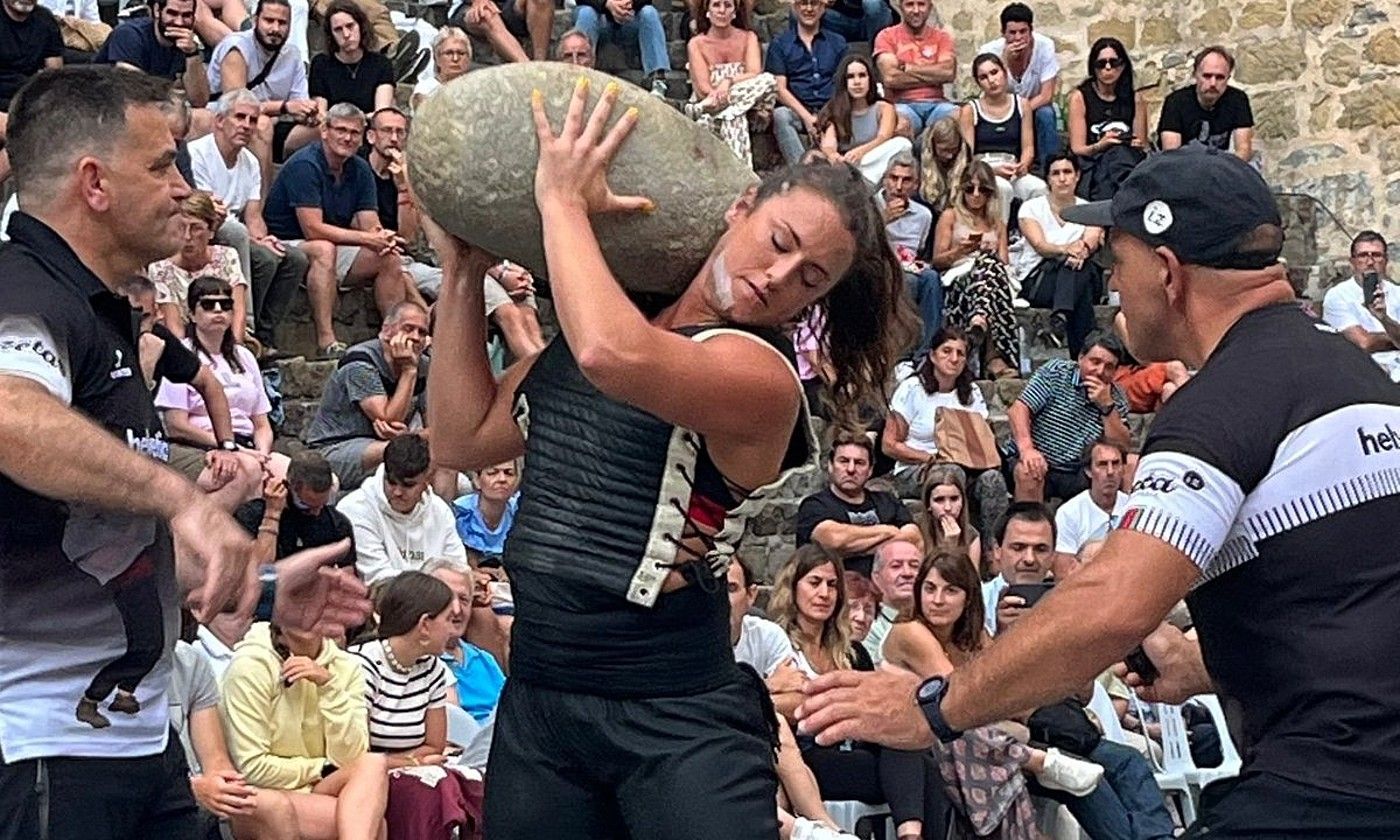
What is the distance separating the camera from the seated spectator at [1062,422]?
1186cm

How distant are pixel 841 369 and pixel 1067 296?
9.35 meters

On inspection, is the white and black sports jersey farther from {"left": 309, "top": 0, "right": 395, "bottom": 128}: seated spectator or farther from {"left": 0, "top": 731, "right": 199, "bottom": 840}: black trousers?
{"left": 309, "top": 0, "right": 395, "bottom": 128}: seated spectator

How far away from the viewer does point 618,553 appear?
13.0ft

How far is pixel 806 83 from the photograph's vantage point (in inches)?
567

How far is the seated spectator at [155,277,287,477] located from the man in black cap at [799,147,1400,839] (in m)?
5.73

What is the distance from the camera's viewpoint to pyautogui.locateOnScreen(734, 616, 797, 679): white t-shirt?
8.03m

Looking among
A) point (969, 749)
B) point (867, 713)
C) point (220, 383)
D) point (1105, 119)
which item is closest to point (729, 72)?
point (1105, 119)

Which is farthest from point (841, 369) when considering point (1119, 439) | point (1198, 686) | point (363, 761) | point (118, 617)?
point (1119, 439)

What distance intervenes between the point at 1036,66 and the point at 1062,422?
4.05m

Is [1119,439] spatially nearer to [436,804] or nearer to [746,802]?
[436,804]

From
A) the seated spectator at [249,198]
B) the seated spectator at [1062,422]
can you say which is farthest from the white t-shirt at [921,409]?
the seated spectator at [249,198]

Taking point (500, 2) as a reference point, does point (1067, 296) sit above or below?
below

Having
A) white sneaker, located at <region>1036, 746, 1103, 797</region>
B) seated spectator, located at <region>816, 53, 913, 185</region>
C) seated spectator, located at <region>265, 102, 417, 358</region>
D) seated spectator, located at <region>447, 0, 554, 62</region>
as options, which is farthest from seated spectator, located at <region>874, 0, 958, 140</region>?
white sneaker, located at <region>1036, 746, 1103, 797</region>

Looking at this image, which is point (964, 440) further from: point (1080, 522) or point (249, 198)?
point (249, 198)
